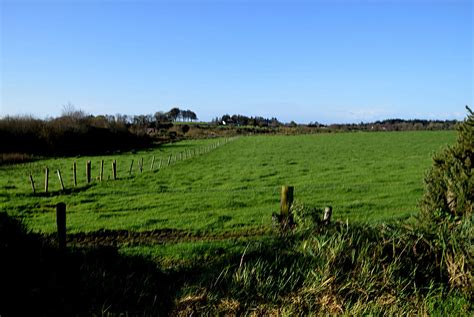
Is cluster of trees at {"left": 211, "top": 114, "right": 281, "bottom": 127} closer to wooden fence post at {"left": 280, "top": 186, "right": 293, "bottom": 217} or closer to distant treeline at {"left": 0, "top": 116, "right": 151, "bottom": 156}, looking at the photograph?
distant treeline at {"left": 0, "top": 116, "right": 151, "bottom": 156}

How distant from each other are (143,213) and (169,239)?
4.26 m

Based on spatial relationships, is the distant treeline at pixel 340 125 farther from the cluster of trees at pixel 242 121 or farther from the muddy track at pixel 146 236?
the muddy track at pixel 146 236

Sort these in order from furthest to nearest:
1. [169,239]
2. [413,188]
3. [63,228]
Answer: [413,188] → [169,239] → [63,228]

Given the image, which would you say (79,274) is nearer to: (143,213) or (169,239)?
(169,239)

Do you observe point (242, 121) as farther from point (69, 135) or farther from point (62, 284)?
point (62, 284)

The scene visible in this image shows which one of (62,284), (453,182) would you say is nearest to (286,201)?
(453,182)

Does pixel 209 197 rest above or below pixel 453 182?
below

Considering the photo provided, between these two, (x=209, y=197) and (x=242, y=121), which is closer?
(x=209, y=197)

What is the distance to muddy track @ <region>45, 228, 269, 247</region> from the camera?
476 inches

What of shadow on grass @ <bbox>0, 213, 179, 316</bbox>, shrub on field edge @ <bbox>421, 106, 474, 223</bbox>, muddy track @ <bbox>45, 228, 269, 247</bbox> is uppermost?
shrub on field edge @ <bbox>421, 106, 474, 223</bbox>

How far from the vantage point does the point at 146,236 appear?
1270 cm

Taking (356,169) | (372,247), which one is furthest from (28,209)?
(356,169)

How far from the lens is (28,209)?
18000 mm

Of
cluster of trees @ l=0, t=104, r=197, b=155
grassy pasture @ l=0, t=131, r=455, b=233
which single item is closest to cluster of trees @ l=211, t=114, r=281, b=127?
cluster of trees @ l=0, t=104, r=197, b=155
